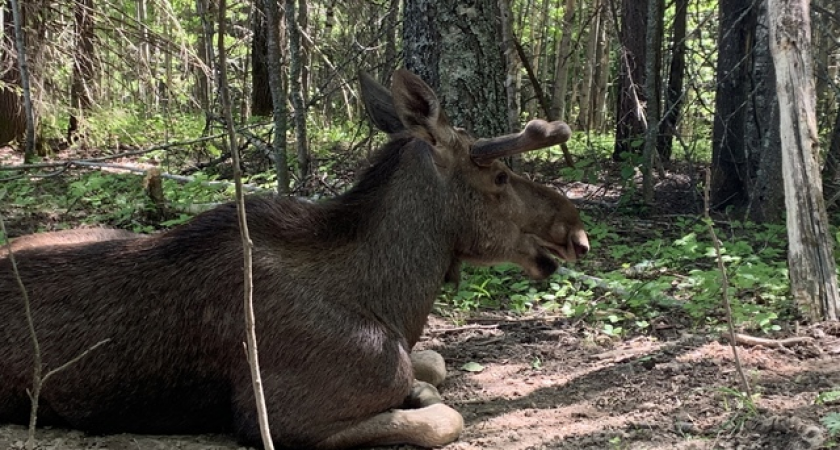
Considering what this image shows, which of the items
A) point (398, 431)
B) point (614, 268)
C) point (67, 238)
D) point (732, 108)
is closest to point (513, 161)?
point (614, 268)

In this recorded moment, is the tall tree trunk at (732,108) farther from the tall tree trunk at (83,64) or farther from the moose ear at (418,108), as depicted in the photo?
the tall tree trunk at (83,64)

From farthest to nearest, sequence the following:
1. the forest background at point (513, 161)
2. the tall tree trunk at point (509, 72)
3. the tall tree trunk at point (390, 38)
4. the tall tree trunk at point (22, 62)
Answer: the tall tree trunk at point (22, 62) → the tall tree trunk at point (390, 38) → the tall tree trunk at point (509, 72) → the forest background at point (513, 161)

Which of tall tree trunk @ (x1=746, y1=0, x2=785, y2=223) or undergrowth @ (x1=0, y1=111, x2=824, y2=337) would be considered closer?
undergrowth @ (x1=0, y1=111, x2=824, y2=337)

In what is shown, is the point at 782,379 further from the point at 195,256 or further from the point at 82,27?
the point at 82,27

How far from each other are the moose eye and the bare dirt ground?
1309 mm

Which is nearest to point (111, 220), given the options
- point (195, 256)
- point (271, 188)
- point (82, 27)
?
point (271, 188)

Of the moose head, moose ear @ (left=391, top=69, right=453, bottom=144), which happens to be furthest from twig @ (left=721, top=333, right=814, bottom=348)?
moose ear @ (left=391, top=69, right=453, bottom=144)

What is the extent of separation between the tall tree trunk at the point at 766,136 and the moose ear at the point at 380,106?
4.41m

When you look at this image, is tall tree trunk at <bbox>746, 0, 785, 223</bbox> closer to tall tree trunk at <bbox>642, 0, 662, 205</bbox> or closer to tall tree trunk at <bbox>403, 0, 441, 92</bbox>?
tall tree trunk at <bbox>642, 0, 662, 205</bbox>

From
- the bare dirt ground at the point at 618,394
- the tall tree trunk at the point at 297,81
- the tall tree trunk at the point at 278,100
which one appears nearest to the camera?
the bare dirt ground at the point at 618,394

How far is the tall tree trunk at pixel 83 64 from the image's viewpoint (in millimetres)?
11742

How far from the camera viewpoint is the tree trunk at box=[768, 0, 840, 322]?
5.22 metres

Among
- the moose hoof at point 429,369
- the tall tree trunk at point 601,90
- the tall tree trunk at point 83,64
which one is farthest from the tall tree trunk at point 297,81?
the tall tree trunk at point 601,90

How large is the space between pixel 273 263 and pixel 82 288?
1019 millimetres
